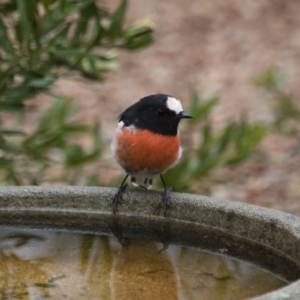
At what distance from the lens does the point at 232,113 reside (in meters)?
7.94

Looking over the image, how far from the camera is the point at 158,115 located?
3982 millimetres

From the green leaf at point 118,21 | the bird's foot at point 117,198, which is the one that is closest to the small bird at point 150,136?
the green leaf at point 118,21

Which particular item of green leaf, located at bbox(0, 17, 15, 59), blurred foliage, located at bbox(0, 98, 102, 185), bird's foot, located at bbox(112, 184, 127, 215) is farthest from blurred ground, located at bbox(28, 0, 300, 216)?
bird's foot, located at bbox(112, 184, 127, 215)

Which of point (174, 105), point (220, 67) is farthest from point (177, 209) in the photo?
point (220, 67)

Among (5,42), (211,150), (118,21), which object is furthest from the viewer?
(211,150)

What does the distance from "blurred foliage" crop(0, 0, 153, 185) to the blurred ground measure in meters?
2.20

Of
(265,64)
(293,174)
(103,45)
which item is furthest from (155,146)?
(265,64)

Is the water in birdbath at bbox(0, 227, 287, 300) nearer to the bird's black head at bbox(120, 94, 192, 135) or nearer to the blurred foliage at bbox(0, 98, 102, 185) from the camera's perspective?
the bird's black head at bbox(120, 94, 192, 135)

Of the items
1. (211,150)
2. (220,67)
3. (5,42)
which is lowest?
(220,67)

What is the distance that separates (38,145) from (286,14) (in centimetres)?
533

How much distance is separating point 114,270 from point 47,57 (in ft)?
5.59

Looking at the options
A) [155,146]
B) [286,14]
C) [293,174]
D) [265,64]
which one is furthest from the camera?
[286,14]

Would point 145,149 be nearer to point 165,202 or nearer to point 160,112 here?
point 160,112

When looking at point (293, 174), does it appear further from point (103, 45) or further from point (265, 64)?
point (103, 45)
